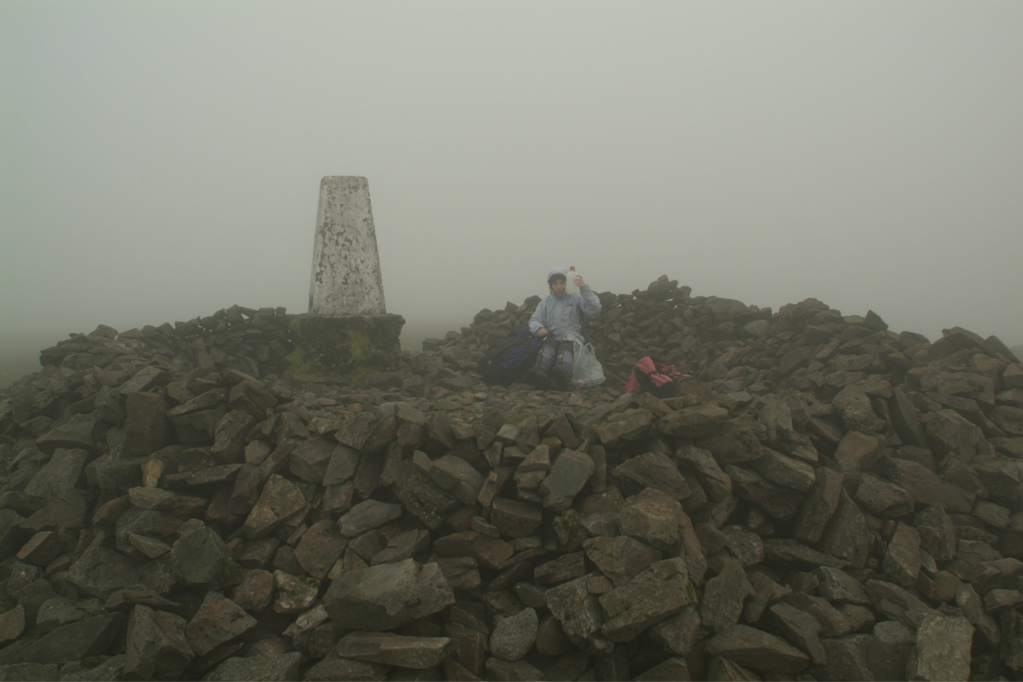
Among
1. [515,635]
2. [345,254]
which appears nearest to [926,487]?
[515,635]

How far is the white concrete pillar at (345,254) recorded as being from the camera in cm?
872

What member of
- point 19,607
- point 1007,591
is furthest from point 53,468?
point 1007,591

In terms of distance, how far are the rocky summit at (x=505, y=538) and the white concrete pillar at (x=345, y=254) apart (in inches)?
129

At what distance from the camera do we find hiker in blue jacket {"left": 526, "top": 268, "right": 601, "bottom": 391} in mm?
9133

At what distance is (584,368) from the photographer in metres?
9.51

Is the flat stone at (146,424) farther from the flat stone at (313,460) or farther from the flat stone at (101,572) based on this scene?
the flat stone at (313,460)

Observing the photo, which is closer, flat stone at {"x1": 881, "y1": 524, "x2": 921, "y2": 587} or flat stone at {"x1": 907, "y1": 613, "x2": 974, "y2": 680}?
flat stone at {"x1": 907, "y1": 613, "x2": 974, "y2": 680}

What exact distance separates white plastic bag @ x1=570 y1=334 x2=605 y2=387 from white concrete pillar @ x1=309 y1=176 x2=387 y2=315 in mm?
3463

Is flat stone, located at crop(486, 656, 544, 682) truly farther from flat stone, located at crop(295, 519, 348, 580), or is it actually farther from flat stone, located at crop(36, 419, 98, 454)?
flat stone, located at crop(36, 419, 98, 454)

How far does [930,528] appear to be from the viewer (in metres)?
4.12

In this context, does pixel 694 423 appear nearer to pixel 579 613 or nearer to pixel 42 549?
pixel 579 613

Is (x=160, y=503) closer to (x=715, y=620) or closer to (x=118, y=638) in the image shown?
(x=118, y=638)

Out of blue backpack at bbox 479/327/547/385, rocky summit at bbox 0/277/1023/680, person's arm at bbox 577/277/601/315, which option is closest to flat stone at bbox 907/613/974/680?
rocky summit at bbox 0/277/1023/680

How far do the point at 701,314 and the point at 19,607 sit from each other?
10.9m
